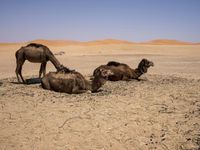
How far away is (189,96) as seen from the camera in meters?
11.0

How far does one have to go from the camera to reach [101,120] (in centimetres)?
826

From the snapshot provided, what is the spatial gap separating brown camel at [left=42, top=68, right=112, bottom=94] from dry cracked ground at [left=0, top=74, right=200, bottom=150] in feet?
1.18

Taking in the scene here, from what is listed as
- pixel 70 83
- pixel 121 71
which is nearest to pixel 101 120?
pixel 70 83

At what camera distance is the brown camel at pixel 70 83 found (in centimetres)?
1166

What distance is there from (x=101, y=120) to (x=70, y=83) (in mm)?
3611

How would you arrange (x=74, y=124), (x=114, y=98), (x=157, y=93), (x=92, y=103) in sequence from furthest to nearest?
1. (x=157, y=93)
2. (x=114, y=98)
3. (x=92, y=103)
4. (x=74, y=124)

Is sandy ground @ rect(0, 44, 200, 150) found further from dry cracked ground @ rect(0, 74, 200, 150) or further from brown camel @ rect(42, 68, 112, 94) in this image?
brown camel @ rect(42, 68, 112, 94)

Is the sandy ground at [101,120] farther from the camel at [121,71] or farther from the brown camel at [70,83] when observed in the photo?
the camel at [121,71]

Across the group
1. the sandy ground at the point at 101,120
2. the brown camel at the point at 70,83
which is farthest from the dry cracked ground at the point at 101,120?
the brown camel at the point at 70,83

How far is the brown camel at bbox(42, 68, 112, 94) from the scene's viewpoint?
11.7 meters

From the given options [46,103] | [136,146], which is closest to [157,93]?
[46,103]

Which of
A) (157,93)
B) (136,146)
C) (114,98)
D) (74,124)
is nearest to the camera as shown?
(136,146)

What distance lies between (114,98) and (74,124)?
281 centimetres

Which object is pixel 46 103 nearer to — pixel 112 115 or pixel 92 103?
pixel 92 103
